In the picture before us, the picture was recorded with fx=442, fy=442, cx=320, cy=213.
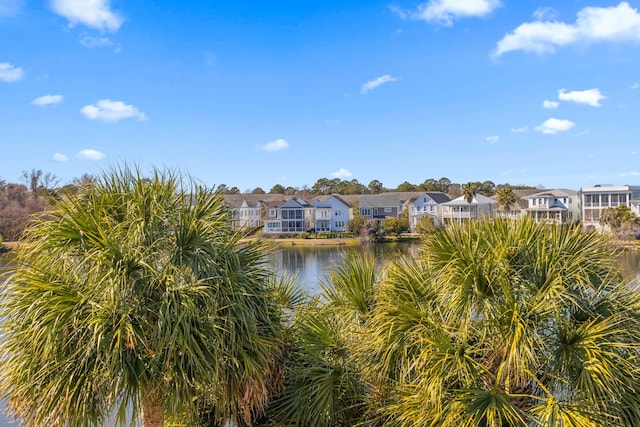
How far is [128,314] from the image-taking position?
5.12m

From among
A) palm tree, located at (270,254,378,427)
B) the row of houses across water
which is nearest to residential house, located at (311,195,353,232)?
the row of houses across water

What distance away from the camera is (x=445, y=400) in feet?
17.2

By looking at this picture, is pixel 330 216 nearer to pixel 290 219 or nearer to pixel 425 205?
pixel 290 219

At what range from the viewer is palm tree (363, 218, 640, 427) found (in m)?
4.92

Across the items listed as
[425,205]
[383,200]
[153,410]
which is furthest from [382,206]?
[153,410]

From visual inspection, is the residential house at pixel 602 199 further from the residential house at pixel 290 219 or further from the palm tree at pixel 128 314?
the palm tree at pixel 128 314

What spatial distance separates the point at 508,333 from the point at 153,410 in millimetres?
4796

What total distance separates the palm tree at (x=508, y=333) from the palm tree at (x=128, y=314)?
188cm

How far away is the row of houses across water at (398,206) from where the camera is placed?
58.9 meters

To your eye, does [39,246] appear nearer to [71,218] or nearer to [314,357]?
[71,218]

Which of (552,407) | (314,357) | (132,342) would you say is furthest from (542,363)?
(132,342)

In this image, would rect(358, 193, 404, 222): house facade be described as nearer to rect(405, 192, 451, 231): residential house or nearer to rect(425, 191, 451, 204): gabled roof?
rect(405, 192, 451, 231): residential house

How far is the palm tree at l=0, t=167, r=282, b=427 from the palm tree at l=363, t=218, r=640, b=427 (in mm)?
1885

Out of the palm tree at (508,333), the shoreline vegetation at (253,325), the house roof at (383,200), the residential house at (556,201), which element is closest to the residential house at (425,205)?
the house roof at (383,200)
